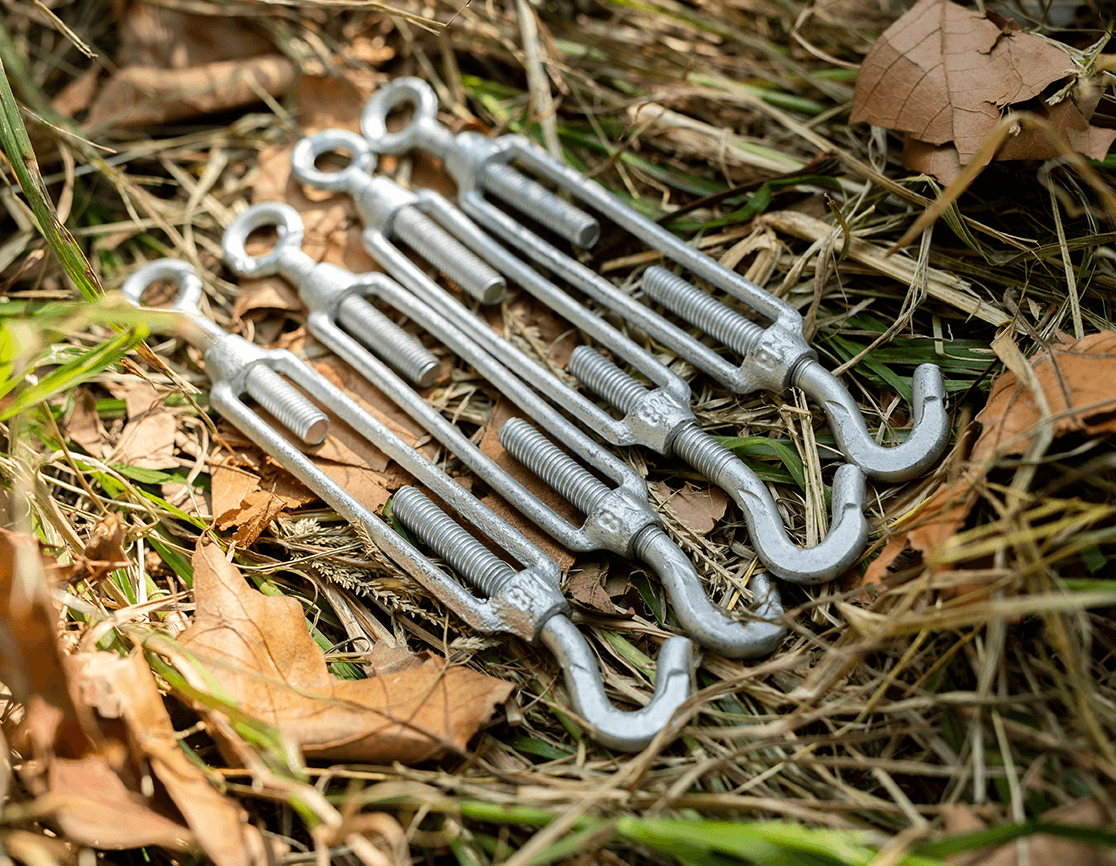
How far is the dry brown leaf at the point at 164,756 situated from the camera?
1746mm

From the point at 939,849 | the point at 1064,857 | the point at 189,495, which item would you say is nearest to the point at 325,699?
the point at 189,495

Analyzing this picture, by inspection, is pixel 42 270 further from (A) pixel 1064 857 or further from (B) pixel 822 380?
(A) pixel 1064 857

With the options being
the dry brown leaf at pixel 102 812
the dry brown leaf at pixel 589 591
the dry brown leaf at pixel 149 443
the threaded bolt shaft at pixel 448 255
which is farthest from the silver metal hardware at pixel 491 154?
the dry brown leaf at pixel 102 812

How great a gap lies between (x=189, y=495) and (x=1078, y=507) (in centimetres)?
238

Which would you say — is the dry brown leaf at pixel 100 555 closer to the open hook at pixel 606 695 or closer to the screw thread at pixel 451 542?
the screw thread at pixel 451 542

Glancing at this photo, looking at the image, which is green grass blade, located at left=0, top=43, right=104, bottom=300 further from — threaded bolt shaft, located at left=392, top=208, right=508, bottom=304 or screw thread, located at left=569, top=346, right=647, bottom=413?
screw thread, located at left=569, top=346, right=647, bottom=413

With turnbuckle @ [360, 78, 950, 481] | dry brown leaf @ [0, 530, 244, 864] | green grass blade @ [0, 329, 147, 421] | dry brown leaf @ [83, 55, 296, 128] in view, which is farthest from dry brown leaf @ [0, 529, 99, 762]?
dry brown leaf @ [83, 55, 296, 128]

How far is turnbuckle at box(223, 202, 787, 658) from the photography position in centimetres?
213

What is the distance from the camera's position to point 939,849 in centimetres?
159

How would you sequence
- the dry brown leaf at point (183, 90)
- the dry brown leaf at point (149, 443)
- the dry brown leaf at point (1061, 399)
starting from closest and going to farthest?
the dry brown leaf at point (1061, 399), the dry brown leaf at point (149, 443), the dry brown leaf at point (183, 90)

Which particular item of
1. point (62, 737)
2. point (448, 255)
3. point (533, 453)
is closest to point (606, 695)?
point (533, 453)

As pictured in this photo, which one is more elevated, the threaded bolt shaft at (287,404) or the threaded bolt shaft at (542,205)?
the threaded bolt shaft at (542,205)

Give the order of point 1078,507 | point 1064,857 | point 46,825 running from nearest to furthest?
point 1064,857, point 1078,507, point 46,825

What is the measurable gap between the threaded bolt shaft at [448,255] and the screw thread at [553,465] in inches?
21.0
